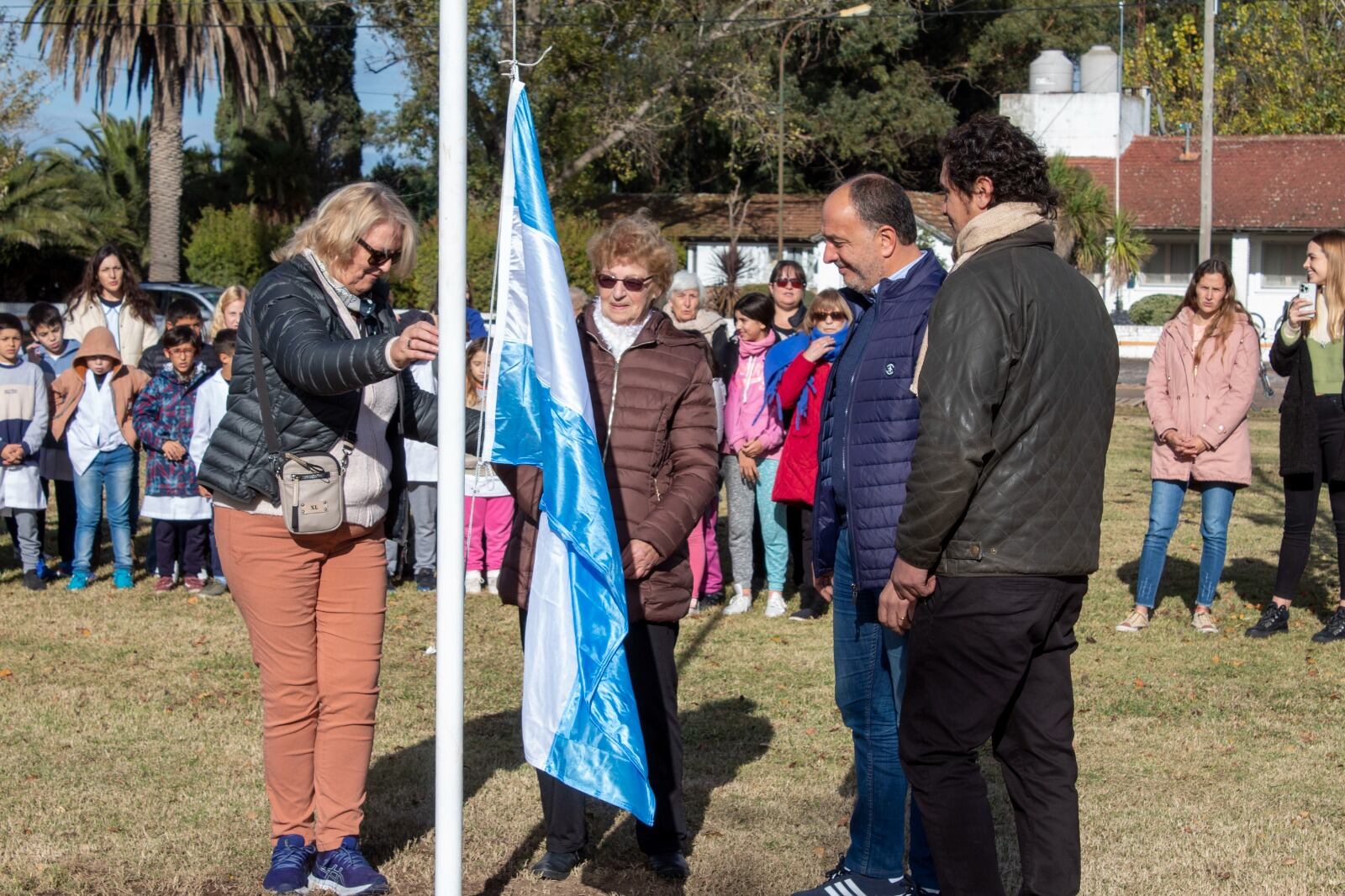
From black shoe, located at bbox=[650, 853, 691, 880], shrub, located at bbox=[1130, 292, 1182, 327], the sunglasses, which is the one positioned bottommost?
black shoe, located at bbox=[650, 853, 691, 880]

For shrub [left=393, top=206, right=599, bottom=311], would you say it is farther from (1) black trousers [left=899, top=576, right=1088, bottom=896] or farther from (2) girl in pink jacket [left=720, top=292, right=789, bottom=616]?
(1) black trousers [left=899, top=576, right=1088, bottom=896]

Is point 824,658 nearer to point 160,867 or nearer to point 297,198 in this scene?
point 160,867

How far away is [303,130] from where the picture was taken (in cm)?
4862

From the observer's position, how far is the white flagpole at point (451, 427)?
3533 mm

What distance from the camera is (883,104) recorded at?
4600 cm

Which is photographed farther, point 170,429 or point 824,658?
point 170,429

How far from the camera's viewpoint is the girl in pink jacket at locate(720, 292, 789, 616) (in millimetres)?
9531

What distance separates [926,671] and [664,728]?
1.30m

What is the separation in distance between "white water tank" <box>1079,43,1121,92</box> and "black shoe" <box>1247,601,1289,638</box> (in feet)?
135

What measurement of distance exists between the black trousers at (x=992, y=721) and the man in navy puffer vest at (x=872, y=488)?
0.38m

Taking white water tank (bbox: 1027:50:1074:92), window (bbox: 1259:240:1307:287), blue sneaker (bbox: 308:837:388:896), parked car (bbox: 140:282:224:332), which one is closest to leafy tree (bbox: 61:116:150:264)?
parked car (bbox: 140:282:224:332)

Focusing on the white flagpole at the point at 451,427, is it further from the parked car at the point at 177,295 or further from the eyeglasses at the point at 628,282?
the parked car at the point at 177,295

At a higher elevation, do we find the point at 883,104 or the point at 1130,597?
the point at 883,104

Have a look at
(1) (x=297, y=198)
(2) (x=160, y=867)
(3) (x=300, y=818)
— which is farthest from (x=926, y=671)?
(1) (x=297, y=198)
